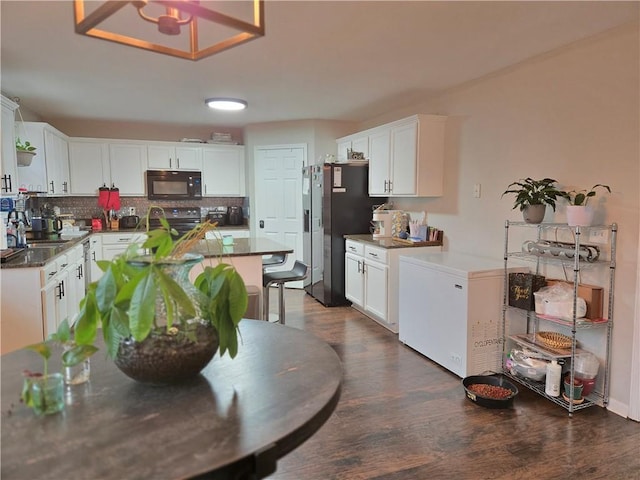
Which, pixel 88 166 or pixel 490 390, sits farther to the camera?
pixel 88 166

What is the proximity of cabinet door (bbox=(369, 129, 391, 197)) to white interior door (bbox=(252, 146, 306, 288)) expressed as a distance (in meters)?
1.37

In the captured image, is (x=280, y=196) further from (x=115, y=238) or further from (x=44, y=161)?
(x=44, y=161)

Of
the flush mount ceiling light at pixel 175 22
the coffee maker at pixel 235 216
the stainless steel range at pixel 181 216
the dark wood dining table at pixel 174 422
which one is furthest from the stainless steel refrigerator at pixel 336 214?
the dark wood dining table at pixel 174 422

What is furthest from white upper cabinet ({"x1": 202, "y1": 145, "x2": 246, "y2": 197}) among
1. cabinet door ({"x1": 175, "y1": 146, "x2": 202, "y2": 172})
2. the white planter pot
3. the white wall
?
the white planter pot

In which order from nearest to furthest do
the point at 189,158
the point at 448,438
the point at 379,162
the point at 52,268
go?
the point at 448,438 < the point at 52,268 < the point at 379,162 < the point at 189,158

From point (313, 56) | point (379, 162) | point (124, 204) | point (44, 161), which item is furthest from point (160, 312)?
point (124, 204)

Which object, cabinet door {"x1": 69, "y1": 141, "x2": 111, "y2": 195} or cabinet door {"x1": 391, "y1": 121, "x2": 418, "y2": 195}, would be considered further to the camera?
cabinet door {"x1": 69, "y1": 141, "x2": 111, "y2": 195}

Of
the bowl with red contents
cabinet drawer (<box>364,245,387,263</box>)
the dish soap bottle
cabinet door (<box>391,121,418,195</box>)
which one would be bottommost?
the bowl with red contents

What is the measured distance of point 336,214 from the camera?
5.07 meters

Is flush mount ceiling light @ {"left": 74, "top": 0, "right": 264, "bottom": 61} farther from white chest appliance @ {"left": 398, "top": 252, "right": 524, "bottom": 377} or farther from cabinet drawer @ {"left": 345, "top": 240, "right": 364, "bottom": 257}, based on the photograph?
cabinet drawer @ {"left": 345, "top": 240, "right": 364, "bottom": 257}

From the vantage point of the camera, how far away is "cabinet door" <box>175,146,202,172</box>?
6238 mm

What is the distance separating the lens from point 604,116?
2709 mm

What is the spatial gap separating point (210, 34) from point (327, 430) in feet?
8.34

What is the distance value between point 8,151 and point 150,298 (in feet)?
11.2
